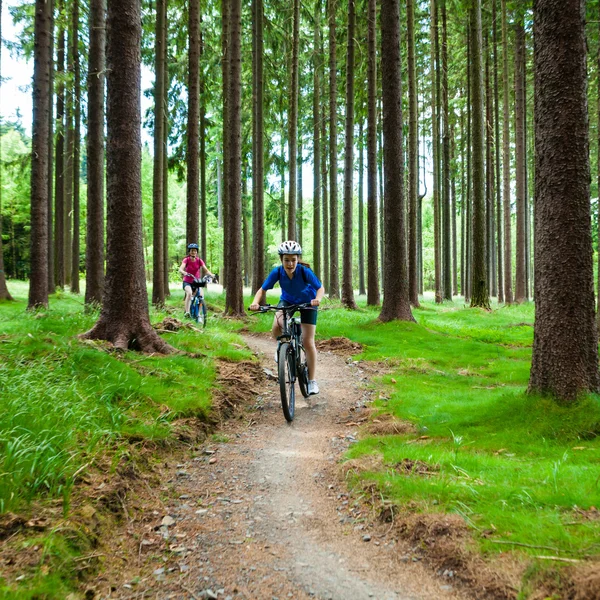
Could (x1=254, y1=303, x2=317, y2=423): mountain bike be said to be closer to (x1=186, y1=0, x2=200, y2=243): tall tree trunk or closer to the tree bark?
(x1=186, y1=0, x2=200, y2=243): tall tree trunk

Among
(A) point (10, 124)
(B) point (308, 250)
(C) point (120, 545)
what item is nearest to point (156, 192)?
(C) point (120, 545)

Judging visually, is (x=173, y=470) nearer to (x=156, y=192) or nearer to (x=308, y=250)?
(x=156, y=192)

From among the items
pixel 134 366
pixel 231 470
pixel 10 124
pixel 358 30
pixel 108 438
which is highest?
pixel 10 124

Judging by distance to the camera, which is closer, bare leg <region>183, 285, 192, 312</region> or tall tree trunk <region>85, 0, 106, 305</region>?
tall tree trunk <region>85, 0, 106, 305</region>

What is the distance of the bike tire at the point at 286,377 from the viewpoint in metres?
6.55

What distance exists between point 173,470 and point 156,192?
13.2 m

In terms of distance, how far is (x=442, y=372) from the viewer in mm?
9344

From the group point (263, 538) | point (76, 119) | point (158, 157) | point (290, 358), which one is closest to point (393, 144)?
point (290, 358)

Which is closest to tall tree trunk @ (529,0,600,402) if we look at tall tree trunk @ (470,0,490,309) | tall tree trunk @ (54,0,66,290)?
tall tree trunk @ (470,0,490,309)

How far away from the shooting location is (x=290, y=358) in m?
7.01

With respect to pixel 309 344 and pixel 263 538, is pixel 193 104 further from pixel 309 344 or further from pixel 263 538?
pixel 263 538

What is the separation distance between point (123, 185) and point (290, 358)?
3976mm

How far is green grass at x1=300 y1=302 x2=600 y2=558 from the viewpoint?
10.7ft

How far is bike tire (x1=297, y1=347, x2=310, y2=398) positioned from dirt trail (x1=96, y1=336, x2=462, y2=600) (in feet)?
5.08
